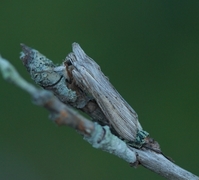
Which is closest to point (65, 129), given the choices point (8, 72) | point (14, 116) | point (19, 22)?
point (14, 116)

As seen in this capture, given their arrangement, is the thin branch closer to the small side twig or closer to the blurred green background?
the small side twig

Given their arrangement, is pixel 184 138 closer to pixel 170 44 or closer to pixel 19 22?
pixel 170 44

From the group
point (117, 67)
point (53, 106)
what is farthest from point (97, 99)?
point (117, 67)

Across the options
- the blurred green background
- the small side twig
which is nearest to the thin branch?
the small side twig

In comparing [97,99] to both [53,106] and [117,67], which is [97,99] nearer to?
[53,106]

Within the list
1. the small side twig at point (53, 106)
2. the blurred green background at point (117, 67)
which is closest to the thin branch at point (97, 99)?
the small side twig at point (53, 106)

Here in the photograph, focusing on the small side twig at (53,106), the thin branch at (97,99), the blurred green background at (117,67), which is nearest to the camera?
the small side twig at (53,106)

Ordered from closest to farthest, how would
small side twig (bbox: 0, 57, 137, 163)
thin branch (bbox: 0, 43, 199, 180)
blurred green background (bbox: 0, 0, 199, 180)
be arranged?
1. small side twig (bbox: 0, 57, 137, 163)
2. thin branch (bbox: 0, 43, 199, 180)
3. blurred green background (bbox: 0, 0, 199, 180)

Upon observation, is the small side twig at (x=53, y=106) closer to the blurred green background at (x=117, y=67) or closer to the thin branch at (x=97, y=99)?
the thin branch at (x=97, y=99)

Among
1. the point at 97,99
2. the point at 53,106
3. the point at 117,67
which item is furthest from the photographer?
the point at 117,67
